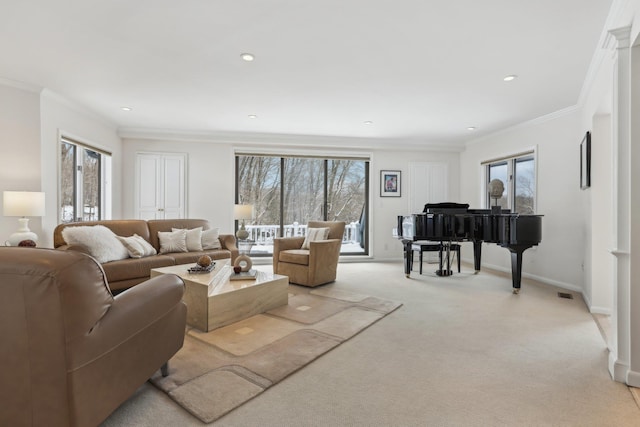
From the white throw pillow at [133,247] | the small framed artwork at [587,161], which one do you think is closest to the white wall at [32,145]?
the white throw pillow at [133,247]

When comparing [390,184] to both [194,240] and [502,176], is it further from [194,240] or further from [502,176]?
[194,240]

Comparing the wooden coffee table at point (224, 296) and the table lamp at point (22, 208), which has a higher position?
the table lamp at point (22, 208)

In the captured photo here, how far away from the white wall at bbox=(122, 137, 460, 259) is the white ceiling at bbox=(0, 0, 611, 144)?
1172 mm

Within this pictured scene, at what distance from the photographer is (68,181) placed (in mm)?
4613

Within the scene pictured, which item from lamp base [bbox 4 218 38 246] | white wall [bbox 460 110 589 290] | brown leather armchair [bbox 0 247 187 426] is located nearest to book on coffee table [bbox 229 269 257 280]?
brown leather armchair [bbox 0 247 187 426]

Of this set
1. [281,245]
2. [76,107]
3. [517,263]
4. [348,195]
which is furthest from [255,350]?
[348,195]

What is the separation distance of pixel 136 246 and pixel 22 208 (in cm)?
112

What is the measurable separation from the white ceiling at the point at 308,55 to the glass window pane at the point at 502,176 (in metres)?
1.14

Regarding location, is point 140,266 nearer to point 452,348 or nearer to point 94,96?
point 94,96

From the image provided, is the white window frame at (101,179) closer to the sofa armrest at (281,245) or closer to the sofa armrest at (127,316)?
the sofa armrest at (281,245)

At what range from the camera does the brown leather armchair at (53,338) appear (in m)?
1.18

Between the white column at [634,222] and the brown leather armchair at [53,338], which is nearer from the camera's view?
the brown leather armchair at [53,338]

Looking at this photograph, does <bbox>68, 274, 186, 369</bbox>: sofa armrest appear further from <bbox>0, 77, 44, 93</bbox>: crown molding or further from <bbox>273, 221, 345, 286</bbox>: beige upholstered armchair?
<bbox>0, 77, 44, 93</bbox>: crown molding

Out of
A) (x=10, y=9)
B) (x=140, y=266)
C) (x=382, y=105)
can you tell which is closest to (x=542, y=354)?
(x=382, y=105)
